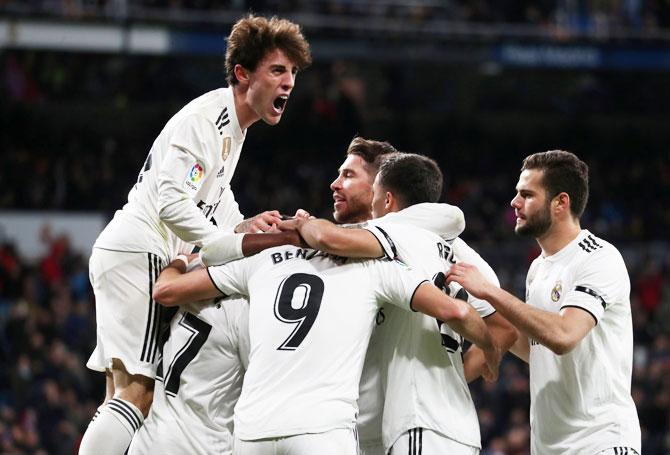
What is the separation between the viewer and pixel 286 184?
1795cm

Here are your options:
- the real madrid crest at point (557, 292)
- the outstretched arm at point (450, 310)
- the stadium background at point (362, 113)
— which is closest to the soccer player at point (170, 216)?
the outstretched arm at point (450, 310)

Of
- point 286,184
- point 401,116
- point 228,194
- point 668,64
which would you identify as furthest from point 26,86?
point 228,194

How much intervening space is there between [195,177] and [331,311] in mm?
1012

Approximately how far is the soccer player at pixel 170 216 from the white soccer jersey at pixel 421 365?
2.02ft

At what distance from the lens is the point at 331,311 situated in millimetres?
4730

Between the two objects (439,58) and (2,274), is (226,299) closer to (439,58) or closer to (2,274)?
(2,274)

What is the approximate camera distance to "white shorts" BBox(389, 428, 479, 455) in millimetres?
4836

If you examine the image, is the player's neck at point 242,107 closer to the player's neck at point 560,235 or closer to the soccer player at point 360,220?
the soccer player at point 360,220

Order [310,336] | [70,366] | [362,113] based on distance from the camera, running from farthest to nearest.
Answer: [362,113], [70,366], [310,336]

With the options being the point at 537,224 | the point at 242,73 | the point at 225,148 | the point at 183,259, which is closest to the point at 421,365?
the point at 537,224

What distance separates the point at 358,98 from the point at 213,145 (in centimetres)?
1497

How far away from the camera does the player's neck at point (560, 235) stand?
5312 mm

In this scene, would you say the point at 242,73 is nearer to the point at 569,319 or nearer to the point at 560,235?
the point at 560,235

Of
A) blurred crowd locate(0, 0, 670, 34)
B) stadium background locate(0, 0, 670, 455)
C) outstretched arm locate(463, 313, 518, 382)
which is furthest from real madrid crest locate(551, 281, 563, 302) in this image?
blurred crowd locate(0, 0, 670, 34)
